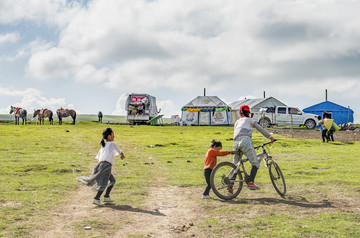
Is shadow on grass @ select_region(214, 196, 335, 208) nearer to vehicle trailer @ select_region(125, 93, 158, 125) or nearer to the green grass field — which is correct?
the green grass field

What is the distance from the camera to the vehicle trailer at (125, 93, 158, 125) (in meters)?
51.6

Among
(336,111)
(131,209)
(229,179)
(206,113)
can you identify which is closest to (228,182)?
(229,179)

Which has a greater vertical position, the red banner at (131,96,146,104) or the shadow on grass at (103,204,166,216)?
the red banner at (131,96,146,104)

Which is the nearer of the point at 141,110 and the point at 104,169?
the point at 104,169

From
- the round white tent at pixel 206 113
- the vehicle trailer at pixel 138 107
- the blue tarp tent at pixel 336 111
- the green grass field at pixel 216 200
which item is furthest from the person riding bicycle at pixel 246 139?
the round white tent at pixel 206 113

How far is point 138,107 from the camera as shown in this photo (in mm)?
52156

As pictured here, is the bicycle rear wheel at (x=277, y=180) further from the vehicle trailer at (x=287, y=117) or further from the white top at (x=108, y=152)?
the vehicle trailer at (x=287, y=117)

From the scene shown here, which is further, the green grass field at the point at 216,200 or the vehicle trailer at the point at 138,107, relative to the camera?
the vehicle trailer at the point at 138,107

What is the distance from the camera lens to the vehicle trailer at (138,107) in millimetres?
51594

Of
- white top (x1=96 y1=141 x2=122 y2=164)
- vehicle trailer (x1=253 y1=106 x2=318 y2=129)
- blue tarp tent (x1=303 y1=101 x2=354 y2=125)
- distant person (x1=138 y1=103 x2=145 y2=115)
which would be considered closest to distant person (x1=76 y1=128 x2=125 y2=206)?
white top (x1=96 y1=141 x2=122 y2=164)

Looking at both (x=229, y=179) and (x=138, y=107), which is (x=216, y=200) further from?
(x=138, y=107)

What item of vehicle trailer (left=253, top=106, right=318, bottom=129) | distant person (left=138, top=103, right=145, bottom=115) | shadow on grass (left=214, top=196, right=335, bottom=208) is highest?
distant person (left=138, top=103, right=145, bottom=115)

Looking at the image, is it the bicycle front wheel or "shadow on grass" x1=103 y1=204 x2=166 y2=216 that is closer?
"shadow on grass" x1=103 y1=204 x2=166 y2=216

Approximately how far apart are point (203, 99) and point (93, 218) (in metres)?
49.5
